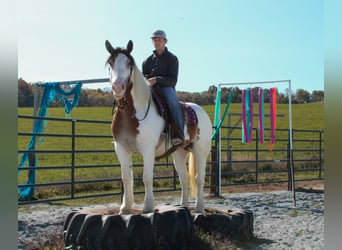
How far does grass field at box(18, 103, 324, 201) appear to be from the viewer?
10.3 metres

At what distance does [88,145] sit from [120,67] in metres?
14.2

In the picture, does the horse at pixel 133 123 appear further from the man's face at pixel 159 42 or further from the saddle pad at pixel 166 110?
the man's face at pixel 159 42

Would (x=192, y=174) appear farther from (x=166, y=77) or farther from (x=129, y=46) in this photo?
(x=129, y=46)

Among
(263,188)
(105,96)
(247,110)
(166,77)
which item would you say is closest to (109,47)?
(166,77)

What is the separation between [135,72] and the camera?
4020 millimetres

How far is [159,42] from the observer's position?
4.52m

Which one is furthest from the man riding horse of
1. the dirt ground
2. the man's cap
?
the dirt ground

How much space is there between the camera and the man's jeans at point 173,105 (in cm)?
444

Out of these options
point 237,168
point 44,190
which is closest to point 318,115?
point 237,168

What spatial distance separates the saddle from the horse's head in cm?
58

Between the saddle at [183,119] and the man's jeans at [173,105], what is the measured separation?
0.04 metres

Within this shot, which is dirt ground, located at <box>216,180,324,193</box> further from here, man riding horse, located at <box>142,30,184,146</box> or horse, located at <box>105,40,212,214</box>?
horse, located at <box>105,40,212,214</box>

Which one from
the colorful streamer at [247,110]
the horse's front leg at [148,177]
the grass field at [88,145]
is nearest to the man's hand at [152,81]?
the horse's front leg at [148,177]
